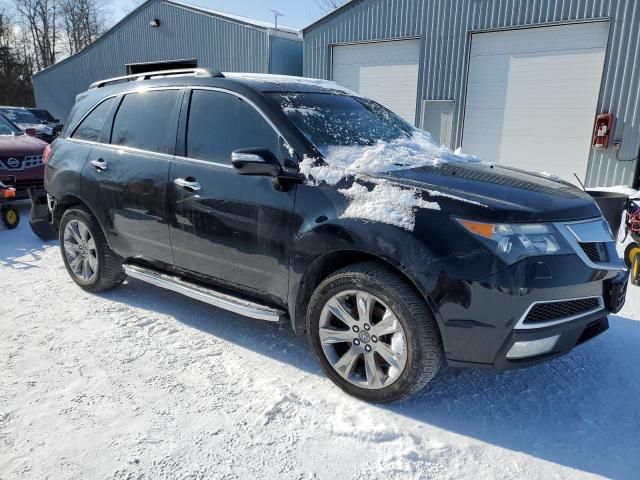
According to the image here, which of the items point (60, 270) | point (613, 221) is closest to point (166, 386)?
point (60, 270)

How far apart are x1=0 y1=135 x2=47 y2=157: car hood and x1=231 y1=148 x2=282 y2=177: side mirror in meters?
6.17

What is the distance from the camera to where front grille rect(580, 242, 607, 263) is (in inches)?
98.0

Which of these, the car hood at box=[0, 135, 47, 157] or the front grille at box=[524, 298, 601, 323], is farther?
the car hood at box=[0, 135, 47, 157]

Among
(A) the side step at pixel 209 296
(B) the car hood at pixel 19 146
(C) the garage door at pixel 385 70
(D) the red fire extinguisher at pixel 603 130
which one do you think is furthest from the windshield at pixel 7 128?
(D) the red fire extinguisher at pixel 603 130

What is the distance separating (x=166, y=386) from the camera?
112 inches

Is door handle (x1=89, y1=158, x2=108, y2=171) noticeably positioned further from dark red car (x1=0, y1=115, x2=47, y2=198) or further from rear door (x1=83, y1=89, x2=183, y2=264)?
dark red car (x1=0, y1=115, x2=47, y2=198)

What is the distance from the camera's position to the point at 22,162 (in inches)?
289

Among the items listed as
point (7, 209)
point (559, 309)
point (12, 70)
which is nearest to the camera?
point (559, 309)

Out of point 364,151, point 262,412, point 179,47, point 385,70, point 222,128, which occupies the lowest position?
point 262,412

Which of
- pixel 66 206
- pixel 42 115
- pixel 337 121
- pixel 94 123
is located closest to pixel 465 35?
pixel 337 121

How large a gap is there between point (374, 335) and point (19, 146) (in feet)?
24.0

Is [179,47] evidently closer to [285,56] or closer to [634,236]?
[285,56]

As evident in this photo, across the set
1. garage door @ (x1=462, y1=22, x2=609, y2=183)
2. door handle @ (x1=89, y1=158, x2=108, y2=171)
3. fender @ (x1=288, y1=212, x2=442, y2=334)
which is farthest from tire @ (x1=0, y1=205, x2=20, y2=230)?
garage door @ (x1=462, y1=22, x2=609, y2=183)

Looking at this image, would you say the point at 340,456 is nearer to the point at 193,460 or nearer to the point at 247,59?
the point at 193,460
